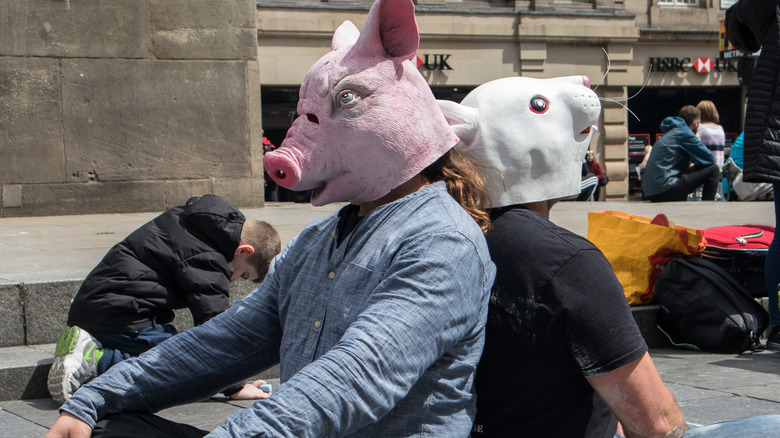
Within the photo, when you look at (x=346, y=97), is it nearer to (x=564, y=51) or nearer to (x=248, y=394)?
(x=248, y=394)

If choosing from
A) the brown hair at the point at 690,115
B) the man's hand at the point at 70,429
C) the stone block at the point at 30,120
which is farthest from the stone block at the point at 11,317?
the brown hair at the point at 690,115

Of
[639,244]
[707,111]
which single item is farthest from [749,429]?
[707,111]

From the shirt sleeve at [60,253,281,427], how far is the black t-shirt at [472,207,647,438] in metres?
0.50

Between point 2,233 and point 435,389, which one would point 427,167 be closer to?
point 435,389

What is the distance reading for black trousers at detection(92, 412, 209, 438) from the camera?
1.90 m

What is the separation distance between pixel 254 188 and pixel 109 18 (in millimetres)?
2216

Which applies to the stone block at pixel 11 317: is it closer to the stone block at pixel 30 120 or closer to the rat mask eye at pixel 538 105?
the rat mask eye at pixel 538 105

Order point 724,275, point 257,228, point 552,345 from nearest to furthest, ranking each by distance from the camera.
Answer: point 552,345
point 257,228
point 724,275

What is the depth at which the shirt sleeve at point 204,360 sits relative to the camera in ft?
6.51

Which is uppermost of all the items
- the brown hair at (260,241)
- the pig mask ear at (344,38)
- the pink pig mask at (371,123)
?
the pig mask ear at (344,38)

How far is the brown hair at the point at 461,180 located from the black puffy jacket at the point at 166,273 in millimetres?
2342

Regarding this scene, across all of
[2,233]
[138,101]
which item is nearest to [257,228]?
[2,233]

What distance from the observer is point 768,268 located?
193 inches

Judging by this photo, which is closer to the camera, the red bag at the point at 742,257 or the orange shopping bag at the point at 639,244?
the orange shopping bag at the point at 639,244
